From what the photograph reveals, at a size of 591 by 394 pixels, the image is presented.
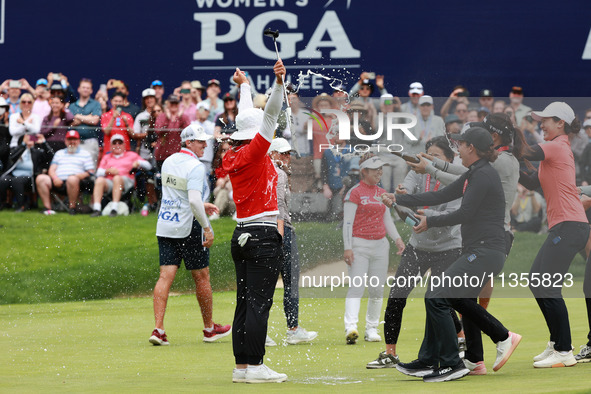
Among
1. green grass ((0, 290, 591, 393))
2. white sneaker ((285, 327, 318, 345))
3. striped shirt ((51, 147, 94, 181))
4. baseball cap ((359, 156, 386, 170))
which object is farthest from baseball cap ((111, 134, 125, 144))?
baseball cap ((359, 156, 386, 170))

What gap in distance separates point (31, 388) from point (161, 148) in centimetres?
827

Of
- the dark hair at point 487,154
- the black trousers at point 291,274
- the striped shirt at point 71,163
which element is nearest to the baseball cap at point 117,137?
the striped shirt at point 71,163

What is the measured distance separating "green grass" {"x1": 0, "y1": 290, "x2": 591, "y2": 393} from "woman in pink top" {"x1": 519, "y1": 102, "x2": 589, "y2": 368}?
0.41 m

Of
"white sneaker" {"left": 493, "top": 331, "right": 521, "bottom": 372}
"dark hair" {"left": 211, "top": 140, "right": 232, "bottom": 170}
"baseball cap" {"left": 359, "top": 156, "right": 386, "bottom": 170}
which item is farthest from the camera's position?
"dark hair" {"left": 211, "top": 140, "right": 232, "bottom": 170}

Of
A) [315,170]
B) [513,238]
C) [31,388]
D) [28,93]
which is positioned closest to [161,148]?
[28,93]

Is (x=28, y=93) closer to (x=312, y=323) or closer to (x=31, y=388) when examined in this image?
(x=312, y=323)

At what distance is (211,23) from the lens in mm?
18922

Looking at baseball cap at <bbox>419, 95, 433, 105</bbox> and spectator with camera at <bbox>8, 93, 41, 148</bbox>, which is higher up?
baseball cap at <bbox>419, 95, 433, 105</bbox>

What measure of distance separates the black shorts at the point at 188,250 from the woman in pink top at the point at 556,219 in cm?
292

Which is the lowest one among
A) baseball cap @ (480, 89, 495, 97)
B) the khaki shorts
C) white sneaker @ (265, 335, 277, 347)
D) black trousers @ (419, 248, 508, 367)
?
white sneaker @ (265, 335, 277, 347)

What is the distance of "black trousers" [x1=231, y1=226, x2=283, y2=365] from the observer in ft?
25.1

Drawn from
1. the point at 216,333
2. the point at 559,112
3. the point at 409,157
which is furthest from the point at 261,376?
the point at 559,112

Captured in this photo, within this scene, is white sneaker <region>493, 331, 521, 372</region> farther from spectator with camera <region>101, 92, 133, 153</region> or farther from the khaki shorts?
spectator with camera <region>101, 92, 133, 153</region>

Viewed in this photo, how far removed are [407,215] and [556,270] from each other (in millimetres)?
1216
